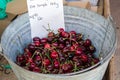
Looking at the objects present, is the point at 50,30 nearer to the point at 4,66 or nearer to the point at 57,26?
the point at 57,26

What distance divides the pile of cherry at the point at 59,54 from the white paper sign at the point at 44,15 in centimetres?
3

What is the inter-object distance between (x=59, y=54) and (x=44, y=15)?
17 centimetres

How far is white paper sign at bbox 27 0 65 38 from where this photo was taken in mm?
831

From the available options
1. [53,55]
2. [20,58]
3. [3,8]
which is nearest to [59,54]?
[53,55]

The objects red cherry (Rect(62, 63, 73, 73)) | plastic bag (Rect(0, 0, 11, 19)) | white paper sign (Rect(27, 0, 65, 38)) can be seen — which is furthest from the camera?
plastic bag (Rect(0, 0, 11, 19))

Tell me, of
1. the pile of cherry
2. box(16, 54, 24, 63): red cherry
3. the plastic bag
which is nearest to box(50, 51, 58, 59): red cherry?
the pile of cherry

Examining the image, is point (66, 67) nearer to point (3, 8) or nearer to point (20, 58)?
point (20, 58)

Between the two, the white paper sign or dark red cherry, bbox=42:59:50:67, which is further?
the white paper sign

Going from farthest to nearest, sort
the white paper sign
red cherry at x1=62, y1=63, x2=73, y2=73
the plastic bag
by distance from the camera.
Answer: the plastic bag → the white paper sign → red cherry at x1=62, y1=63, x2=73, y2=73

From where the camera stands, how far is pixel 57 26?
894 mm

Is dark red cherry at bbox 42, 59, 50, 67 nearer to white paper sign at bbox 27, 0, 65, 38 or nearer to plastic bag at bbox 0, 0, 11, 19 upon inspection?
white paper sign at bbox 27, 0, 65, 38

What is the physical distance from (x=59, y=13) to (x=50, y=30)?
0.22 ft

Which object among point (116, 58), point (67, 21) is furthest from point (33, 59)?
point (116, 58)

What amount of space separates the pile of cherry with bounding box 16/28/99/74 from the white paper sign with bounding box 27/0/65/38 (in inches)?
1.2
